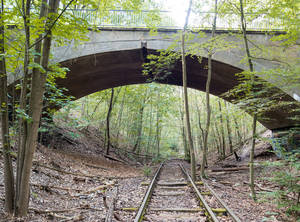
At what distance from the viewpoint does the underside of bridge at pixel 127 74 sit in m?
10.1

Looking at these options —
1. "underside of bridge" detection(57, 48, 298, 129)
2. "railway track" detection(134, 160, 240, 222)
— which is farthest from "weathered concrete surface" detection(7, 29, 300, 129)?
"railway track" detection(134, 160, 240, 222)

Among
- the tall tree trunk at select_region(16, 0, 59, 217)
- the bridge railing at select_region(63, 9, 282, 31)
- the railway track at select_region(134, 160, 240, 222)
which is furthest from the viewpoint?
the bridge railing at select_region(63, 9, 282, 31)

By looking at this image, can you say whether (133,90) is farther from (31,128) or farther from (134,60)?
(31,128)

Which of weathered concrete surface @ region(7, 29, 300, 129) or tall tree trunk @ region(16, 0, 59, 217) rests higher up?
weathered concrete surface @ region(7, 29, 300, 129)

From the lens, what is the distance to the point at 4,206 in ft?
12.9

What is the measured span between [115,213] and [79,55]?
732 cm

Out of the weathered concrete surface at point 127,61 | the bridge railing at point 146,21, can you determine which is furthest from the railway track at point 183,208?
the bridge railing at point 146,21

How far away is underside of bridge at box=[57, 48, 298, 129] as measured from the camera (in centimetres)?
1010

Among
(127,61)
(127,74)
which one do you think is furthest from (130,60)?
(127,74)

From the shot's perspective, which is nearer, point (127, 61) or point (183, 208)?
point (183, 208)

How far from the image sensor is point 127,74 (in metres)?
12.8

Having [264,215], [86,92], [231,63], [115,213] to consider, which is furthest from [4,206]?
[86,92]

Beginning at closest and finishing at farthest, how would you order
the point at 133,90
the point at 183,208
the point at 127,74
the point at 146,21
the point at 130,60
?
the point at 183,208 → the point at 146,21 → the point at 130,60 → the point at 127,74 → the point at 133,90

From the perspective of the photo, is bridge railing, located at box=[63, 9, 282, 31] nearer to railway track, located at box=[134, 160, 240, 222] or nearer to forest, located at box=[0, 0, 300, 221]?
forest, located at box=[0, 0, 300, 221]
